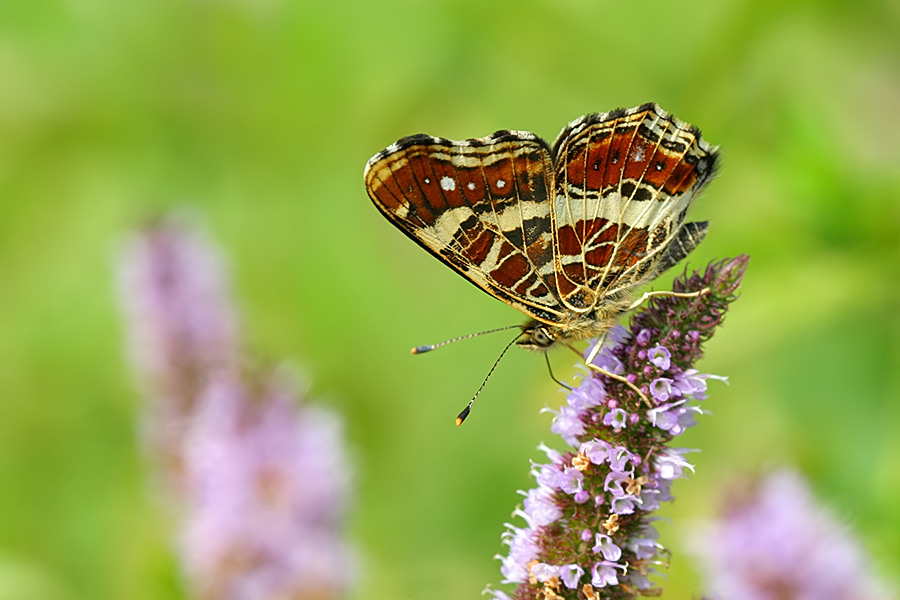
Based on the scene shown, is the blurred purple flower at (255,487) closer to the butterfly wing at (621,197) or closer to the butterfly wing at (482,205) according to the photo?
the butterfly wing at (482,205)

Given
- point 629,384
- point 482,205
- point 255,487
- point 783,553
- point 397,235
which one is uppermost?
point 397,235

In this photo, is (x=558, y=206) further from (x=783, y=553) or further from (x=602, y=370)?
(x=783, y=553)

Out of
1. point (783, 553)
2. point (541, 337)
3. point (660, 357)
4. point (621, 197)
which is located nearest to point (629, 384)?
point (660, 357)

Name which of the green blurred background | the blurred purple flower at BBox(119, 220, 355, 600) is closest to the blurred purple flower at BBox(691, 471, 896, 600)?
the green blurred background

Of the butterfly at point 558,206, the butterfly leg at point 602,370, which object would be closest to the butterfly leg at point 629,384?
the butterfly leg at point 602,370

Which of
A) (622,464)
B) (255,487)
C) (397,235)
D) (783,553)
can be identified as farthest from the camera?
(397,235)

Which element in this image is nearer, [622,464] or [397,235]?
[622,464]

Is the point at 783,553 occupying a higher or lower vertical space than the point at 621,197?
lower
